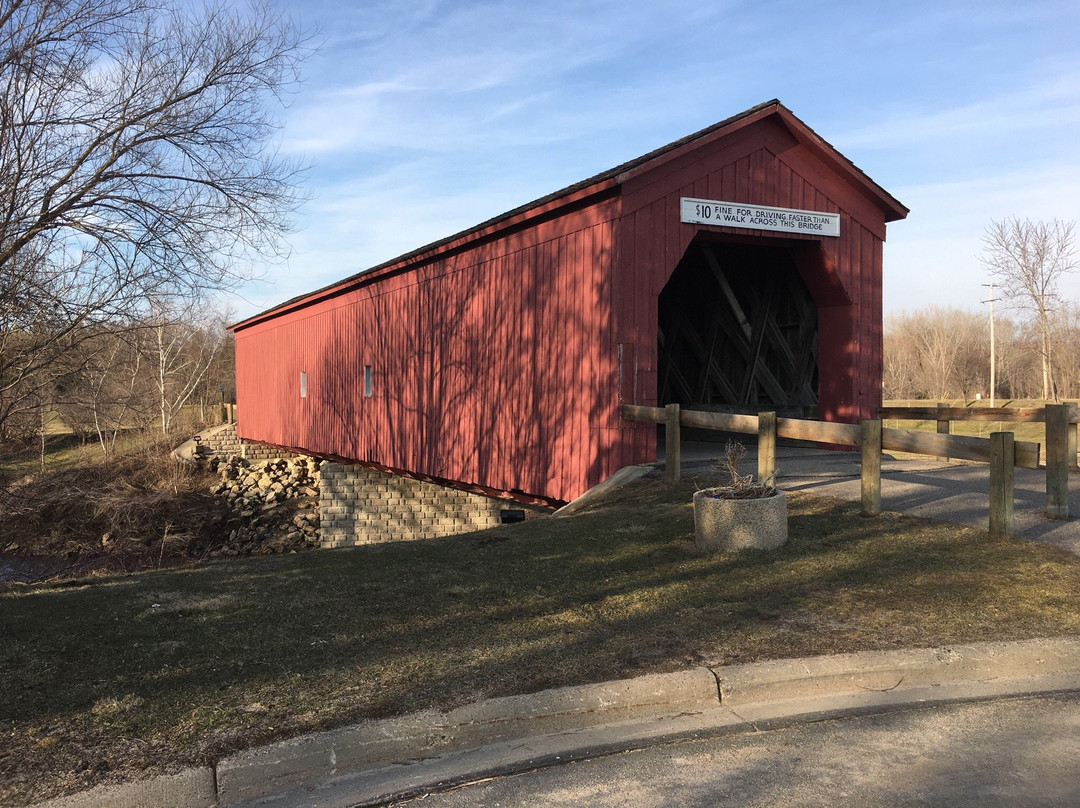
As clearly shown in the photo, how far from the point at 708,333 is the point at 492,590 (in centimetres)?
1056

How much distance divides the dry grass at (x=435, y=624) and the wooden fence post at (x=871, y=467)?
240 mm

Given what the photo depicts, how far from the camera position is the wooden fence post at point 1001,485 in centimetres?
587

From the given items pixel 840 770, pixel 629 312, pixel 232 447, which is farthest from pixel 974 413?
pixel 232 447

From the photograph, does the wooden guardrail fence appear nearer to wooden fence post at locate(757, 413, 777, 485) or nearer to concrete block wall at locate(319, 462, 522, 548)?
wooden fence post at locate(757, 413, 777, 485)

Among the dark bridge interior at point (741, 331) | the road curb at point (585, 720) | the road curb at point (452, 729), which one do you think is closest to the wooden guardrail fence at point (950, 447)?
the road curb at point (585, 720)

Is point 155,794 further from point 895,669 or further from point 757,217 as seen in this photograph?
point 757,217

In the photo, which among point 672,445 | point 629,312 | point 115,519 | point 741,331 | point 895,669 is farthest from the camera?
point 115,519

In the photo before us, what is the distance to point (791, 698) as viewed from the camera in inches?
148

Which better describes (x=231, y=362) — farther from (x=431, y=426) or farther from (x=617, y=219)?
(x=617, y=219)

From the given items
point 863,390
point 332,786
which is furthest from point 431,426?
point 332,786

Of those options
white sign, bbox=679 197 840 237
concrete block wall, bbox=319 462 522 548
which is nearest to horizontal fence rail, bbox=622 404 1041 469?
white sign, bbox=679 197 840 237

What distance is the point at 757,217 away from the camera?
1068cm

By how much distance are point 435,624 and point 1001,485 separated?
13.1 feet

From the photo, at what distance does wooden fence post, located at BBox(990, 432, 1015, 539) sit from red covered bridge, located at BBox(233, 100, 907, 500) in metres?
4.41
